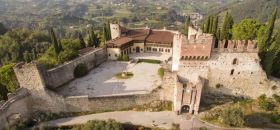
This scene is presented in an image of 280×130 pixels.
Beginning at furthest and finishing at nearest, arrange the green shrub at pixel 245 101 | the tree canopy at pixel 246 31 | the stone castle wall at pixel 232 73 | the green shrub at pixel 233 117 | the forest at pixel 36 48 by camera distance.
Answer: the tree canopy at pixel 246 31 → the forest at pixel 36 48 → the green shrub at pixel 245 101 → the stone castle wall at pixel 232 73 → the green shrub at pixel 233 117

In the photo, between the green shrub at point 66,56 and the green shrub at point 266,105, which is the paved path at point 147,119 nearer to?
the green shrub at point 266,105

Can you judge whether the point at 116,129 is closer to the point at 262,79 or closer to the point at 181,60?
the point at 181,60

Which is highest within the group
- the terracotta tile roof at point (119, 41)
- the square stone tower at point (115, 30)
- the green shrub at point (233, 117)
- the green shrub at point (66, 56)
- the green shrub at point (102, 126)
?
the square stone tower at point (115, 30)

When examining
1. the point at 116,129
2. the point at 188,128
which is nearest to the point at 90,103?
the point at 116,129

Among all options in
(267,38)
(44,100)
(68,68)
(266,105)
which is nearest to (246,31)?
(267,38)

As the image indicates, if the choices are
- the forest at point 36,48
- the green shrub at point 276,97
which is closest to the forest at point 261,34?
the green shrub at point 276,97

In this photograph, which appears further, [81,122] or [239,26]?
[239,26]

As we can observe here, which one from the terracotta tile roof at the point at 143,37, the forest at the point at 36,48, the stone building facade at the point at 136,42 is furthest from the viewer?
the terracotta tile roof at the point at 143,37
